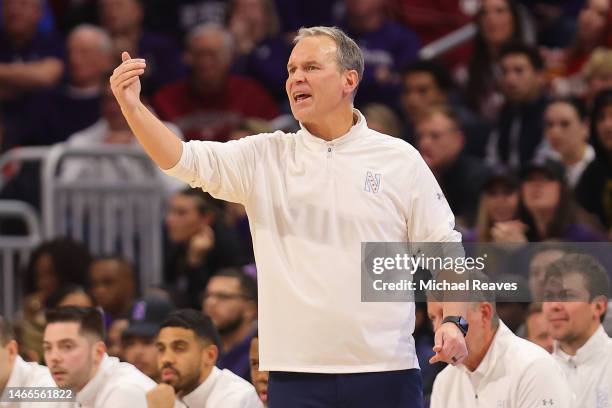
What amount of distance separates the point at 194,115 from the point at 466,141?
2.13 metres

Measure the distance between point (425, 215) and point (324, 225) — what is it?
36cm

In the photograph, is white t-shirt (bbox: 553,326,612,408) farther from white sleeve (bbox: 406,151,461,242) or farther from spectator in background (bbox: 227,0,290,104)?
spectator in background (bbox: 227,0,290,104)

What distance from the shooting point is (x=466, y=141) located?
9.60 m

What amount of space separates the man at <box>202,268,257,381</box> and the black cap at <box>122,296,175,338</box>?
9.5 inches

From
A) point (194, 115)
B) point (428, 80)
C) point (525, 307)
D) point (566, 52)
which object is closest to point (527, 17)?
point (566, 52)

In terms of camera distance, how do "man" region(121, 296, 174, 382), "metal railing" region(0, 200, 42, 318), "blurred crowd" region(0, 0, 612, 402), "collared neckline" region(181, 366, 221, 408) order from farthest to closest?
"metal railing" region(0, 200, 42, 318), "blurred crowd" region(0, 0, 612, 402), "man" region(121, 296, 174, 382), "collared neckline" region(181, 366, 221, 408)

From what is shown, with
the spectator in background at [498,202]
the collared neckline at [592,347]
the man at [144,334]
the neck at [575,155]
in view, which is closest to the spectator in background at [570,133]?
the neck at [575,155]

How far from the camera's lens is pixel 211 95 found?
34.0ft

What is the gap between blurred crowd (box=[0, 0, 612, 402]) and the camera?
7.89m

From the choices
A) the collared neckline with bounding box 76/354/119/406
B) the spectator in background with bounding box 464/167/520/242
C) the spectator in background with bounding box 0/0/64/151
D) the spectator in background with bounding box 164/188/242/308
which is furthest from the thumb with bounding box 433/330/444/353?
the spectator in background with bounding box 0/0/64/151

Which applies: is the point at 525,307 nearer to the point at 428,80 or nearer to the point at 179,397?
the point at 179,397

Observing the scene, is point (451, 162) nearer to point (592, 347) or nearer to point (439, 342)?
point (592, 347)

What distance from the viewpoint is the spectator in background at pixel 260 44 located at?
35.2 feet

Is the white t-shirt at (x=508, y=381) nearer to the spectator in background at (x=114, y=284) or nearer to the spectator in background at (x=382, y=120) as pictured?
the spectator in background at (x=114, y=284)
